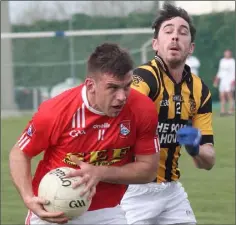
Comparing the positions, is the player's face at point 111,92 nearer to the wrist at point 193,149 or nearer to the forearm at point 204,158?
the wrist at point 193,149

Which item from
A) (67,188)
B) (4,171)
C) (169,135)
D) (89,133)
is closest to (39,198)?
(67,188)

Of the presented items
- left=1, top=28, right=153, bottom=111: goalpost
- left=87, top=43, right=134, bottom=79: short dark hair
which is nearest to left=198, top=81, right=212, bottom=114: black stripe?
left=87, top=43, right=134, bottom=79: short dark hair

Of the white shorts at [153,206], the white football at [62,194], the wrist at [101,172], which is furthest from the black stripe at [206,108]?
the white football at [62,194]

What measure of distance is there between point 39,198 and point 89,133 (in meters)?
0.54

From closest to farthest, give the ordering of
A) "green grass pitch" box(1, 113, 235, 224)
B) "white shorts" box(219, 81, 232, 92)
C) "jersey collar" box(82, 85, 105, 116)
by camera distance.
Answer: "jersey collar" box(82, 85, 105, 116) < "green grass pitch" box(1, 113, 235, 224) < "white shorts" box(219, 81, 232, 92)

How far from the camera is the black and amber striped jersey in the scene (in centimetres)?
623

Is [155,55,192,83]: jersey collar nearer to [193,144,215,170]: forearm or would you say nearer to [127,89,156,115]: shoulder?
[193,144,215,170]: forearm

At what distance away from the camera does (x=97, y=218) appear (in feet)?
18.2

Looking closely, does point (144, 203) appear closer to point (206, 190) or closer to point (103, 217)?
point (103, 217)

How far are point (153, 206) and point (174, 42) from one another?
123cm

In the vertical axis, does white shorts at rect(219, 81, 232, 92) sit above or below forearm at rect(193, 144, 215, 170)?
below

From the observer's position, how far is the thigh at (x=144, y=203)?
254 inches

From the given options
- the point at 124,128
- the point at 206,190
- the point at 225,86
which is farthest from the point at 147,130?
the point at 225,86

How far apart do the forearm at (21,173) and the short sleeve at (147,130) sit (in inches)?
28.2
